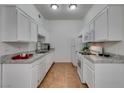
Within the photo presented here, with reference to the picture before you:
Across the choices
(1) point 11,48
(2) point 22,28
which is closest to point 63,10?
(2) point 22,28

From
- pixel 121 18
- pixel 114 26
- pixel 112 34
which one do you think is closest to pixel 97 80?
pixel 112 34

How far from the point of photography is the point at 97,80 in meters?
2.25

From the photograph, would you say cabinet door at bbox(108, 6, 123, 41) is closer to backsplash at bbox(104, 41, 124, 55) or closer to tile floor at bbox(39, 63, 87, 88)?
backsplash at bbox(104, 41, 124, 55)

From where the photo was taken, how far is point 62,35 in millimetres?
7031

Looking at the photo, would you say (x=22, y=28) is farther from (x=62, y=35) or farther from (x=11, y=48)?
(x=62, y=35)

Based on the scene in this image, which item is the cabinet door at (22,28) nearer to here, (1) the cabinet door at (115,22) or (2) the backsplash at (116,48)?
(1) the cabinet door at (115,22)

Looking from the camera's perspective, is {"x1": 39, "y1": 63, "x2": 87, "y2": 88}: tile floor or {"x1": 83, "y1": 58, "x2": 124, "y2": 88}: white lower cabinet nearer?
{"x1": 83, "y1": 58, "x2": 124, "y2": 88}: white lower cabinet

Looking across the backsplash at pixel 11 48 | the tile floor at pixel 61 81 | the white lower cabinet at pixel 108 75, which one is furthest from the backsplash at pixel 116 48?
the backsplash at pixel 11 48

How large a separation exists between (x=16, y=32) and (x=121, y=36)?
2.41 metres

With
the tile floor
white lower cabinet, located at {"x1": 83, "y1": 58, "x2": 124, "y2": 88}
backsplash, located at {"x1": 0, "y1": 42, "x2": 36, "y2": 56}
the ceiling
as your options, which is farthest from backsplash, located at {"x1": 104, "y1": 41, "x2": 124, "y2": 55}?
backsplash, located at {"x1": 0, "y1": 42, "x2": 36, "y2": 56}

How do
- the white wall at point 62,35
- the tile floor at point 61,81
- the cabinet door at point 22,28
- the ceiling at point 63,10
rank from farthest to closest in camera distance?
the white wall at point 62,35 → the ceiling at point 63,10 → the tile floor at point 61,81 → the cabinet door at point 22,28

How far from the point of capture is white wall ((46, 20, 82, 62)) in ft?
22.9

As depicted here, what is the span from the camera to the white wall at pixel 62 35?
22.9ft
